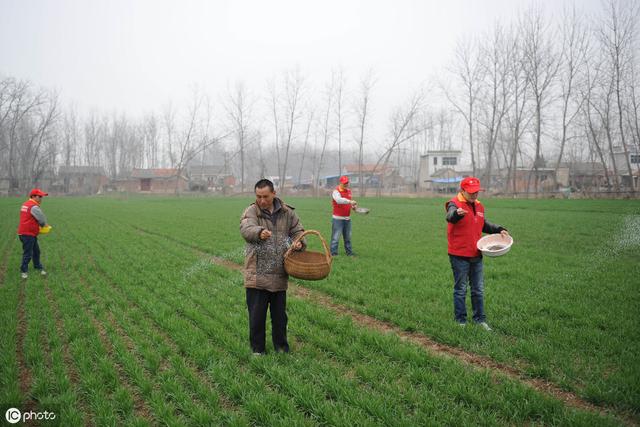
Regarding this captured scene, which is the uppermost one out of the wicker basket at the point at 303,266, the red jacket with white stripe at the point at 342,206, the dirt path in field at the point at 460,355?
the red jacket with white stripe at the point at 342,206

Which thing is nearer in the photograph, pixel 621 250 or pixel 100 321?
pixel 100 321

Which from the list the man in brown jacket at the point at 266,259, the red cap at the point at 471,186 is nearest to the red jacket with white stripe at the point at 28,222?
the man in brown jacket at the point at 266,259

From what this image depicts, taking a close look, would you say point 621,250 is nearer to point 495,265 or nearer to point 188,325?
point 495,265

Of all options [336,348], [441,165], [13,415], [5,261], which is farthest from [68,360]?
[441,165]

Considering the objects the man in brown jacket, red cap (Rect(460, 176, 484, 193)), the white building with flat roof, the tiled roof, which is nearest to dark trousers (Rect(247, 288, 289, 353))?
the man in brown jacket

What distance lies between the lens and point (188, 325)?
604cm

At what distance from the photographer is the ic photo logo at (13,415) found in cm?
374

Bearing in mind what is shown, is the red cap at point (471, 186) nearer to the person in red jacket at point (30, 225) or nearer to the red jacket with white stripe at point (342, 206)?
the red jacket with white stripe at point (342, 206)

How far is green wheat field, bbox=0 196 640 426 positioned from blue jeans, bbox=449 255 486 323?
33 centimetres

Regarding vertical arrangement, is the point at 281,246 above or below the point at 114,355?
above

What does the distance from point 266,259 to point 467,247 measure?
2910mm

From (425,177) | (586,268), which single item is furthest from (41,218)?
(425,177)

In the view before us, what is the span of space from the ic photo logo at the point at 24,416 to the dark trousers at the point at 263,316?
2140mm

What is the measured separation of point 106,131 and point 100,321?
94.7 m
